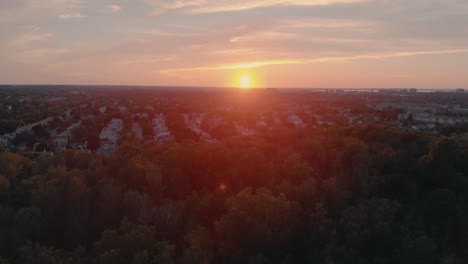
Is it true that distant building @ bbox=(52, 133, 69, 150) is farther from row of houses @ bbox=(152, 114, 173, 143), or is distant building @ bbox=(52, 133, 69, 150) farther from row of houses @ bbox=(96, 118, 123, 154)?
row of houses @ bbox=(152, 114, 173, 143)

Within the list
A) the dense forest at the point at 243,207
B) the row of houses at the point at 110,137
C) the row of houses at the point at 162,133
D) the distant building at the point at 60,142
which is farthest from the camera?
the row of houses at the point at 162,133

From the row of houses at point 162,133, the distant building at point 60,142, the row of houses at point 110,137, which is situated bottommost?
the distant building at point 60,142

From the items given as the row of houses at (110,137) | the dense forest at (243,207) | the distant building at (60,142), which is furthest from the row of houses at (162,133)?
the dense forest at (243,207)

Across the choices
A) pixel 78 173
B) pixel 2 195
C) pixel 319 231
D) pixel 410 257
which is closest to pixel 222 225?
pixel 319 231

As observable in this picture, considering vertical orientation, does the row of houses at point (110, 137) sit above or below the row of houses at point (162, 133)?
below

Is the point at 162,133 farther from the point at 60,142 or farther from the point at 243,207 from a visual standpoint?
the point at 243,207

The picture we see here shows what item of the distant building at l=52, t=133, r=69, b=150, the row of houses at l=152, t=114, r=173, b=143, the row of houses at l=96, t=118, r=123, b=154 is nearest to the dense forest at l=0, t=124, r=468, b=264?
the row of houses at l=96, t=118, r=123, b=154

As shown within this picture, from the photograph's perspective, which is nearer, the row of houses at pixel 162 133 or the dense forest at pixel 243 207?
the dense forest at pixel 243 207

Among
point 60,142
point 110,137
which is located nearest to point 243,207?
point 60,142

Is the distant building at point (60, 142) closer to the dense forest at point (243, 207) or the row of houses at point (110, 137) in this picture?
the row of houses at point (110, 137)
